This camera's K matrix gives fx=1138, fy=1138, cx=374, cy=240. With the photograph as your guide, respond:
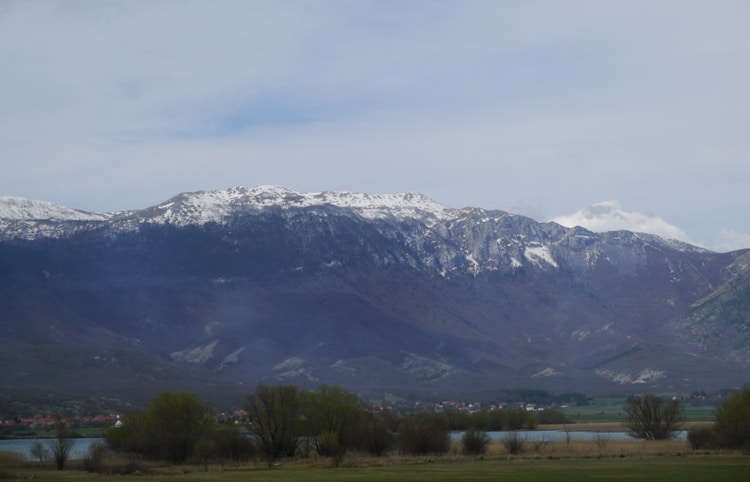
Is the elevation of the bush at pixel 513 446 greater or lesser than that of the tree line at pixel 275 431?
lesser

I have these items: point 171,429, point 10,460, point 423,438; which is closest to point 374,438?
point 423,438

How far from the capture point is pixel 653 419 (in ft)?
440

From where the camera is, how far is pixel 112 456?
106 metres

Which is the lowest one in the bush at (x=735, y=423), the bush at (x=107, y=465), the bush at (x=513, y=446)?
the bush at (x=107, y=465)

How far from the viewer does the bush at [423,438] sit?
364 feet

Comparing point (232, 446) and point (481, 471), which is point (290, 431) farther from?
point (481, 471)

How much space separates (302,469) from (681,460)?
2981cm

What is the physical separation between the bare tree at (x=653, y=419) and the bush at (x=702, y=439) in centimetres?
2065

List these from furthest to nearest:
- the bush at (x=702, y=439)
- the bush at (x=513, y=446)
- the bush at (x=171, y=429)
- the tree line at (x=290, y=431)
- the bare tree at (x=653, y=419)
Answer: the bare tree at (x=653, y=419)
the bush at (x=702, y=439)
the bush at (x=171, y=429)
the tree line at (x=290, y=431)
the bush at (x=513, y=446)

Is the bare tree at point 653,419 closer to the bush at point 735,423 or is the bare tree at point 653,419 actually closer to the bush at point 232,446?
the bush at point 735,423

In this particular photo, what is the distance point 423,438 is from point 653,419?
120ft

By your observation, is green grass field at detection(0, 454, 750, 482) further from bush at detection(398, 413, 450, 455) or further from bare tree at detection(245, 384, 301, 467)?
bush at detection(398, 413, 450, 455)

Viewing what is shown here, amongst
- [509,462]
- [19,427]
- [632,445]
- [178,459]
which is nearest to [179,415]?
[178,459]

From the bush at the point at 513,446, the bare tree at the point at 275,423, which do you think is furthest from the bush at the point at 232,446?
the bush at the point at 513,446
